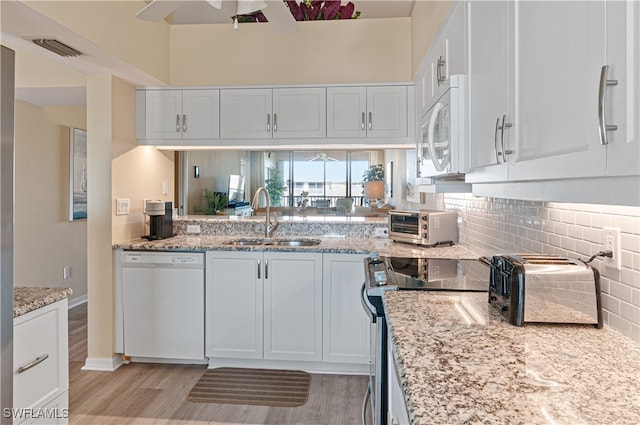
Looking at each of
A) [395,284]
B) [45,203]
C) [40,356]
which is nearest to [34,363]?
[40,356]

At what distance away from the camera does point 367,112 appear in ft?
10.8

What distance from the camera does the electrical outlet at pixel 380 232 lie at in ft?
11.5

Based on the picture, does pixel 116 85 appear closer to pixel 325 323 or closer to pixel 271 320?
pixel 271 320

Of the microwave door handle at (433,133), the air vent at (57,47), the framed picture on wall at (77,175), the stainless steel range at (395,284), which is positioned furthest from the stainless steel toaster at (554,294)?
the framed picture on wall at (77,175)

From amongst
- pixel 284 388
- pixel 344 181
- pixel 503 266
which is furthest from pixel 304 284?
pixel 503 266

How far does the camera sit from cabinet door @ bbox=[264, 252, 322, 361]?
9.68 ft

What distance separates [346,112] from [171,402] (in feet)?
7.97

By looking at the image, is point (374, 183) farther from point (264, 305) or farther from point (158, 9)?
point (158, 9)

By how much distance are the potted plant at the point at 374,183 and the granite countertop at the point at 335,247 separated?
616 millimetres

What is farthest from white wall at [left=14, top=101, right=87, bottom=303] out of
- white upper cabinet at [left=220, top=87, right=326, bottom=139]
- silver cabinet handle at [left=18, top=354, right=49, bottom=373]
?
silver cabinet handle at [left=18, top=354, right=49, bottom=373]

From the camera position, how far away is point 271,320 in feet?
9.78

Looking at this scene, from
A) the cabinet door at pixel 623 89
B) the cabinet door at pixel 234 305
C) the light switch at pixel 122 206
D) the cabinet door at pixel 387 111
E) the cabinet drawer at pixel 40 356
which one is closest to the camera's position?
the cabinet door at pixel 623 89

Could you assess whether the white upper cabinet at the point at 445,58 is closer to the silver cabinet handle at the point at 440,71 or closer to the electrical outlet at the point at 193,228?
the silver cabinet handle at the point at 440,71

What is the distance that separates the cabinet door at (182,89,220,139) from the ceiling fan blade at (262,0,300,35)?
1.07 metres
